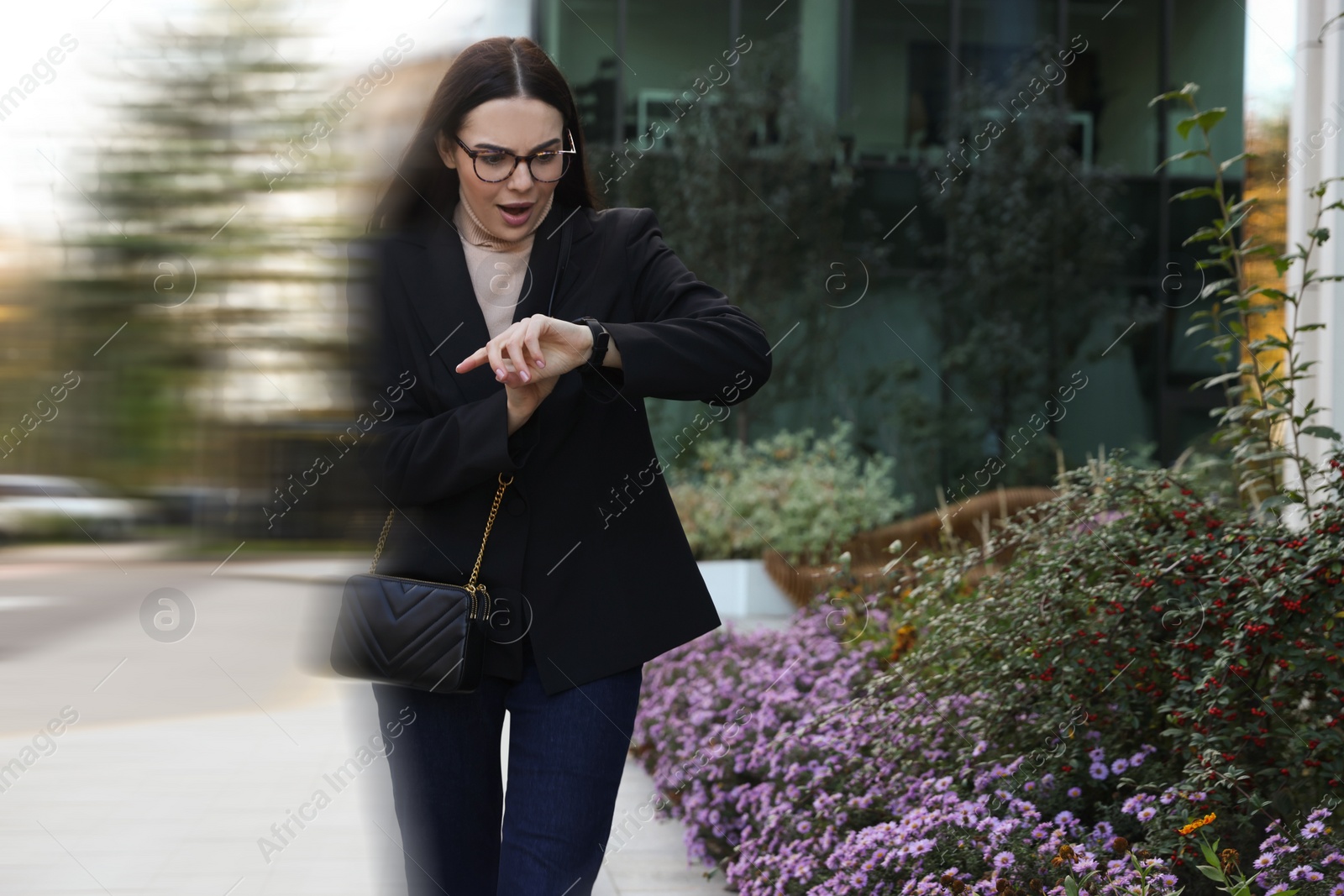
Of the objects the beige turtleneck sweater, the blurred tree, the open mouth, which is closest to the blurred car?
the blurred tree

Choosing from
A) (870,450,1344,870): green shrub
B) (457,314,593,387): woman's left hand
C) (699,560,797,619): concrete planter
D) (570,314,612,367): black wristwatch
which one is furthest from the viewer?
(699,560,797,619): concrete planter

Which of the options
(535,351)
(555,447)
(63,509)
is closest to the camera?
(535,351)

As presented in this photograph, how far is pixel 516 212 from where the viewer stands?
188 centimetres

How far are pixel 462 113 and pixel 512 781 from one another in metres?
1.04

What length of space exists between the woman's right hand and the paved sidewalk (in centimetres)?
54

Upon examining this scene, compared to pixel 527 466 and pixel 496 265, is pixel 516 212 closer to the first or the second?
pixel 496 265

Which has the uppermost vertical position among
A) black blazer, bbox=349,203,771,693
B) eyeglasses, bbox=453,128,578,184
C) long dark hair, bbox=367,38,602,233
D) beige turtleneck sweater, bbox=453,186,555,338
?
long dark hair, bbox=367,38,602,233

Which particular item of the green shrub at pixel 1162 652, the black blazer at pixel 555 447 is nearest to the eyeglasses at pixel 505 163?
the black blazer at pixel 555 447

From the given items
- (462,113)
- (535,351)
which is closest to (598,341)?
(535,351)

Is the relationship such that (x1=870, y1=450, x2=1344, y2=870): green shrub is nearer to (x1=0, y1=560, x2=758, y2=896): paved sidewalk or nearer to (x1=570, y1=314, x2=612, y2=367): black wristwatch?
(x1=0, y1=560, x2=758, y2=896): paved sidewalk

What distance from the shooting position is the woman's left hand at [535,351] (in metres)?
1.63

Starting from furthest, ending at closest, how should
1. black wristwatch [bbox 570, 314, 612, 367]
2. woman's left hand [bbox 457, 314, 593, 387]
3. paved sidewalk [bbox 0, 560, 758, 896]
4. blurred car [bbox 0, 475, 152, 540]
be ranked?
1. paved sidewalk [bbox 0, 560, 758, 896]
2. blurred car [bbox 0, 475, 152, 540]
3. black wristwatch [bbox 570, 314, 612, 367]
4. woman's left hand [bbox 457, 314, 593, 387]

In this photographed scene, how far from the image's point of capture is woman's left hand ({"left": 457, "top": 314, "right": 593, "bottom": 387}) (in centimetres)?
163

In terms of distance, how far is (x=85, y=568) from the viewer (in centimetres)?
365
